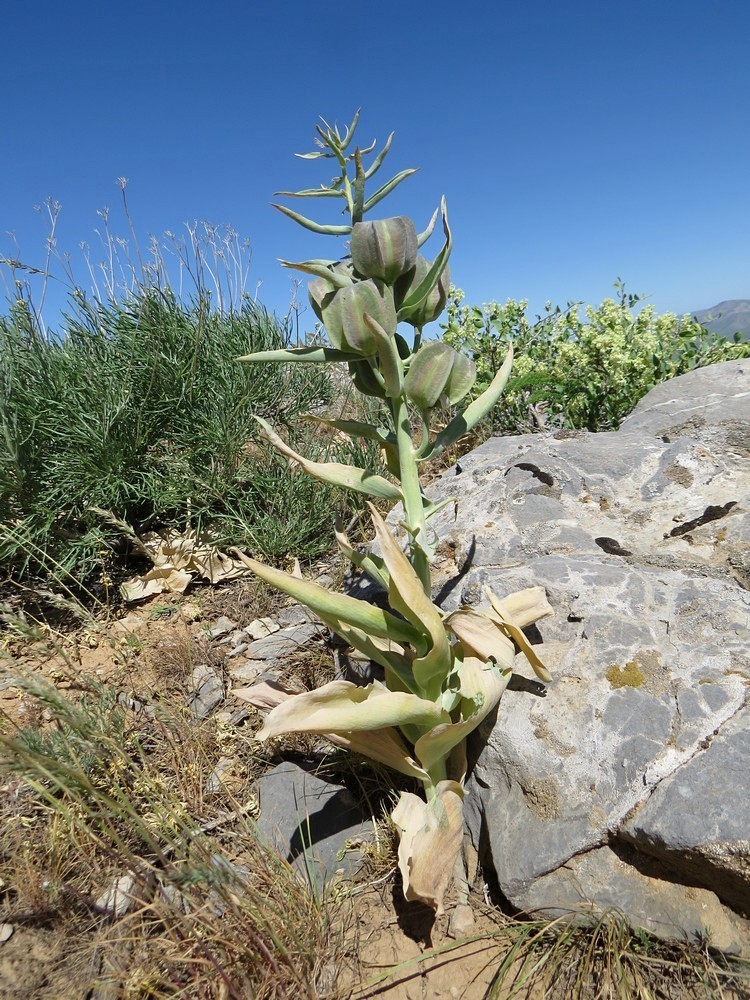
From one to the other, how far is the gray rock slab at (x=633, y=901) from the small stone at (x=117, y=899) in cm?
102

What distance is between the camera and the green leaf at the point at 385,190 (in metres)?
1.65

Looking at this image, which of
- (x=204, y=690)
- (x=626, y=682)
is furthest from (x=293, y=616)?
(x=626, y=682)

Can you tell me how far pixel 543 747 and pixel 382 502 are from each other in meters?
1.92

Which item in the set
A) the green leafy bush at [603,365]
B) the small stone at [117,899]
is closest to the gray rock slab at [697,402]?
the green leafy bush at [603,365]

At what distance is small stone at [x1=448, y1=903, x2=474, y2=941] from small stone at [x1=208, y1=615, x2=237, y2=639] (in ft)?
5.31

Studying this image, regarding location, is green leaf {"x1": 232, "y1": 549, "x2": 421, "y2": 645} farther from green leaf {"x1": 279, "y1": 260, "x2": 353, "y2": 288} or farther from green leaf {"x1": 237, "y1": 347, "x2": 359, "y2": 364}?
green leaf {"x1": 279, "y1": 260, "x2": 353, "y2": 288}

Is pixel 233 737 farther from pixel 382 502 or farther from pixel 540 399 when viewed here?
pixel 540 399

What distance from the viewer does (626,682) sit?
5.40ft

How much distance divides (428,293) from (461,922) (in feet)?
5.39

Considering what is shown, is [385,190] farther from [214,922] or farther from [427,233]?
[214,922]

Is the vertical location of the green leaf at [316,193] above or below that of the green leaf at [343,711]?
above

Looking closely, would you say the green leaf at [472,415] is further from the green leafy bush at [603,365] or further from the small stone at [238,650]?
the green leafy bush at [603,365]

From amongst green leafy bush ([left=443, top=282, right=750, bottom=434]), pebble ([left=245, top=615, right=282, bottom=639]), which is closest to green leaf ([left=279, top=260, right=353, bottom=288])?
pebble ([left=245, top=615, right=282, bottom=639])

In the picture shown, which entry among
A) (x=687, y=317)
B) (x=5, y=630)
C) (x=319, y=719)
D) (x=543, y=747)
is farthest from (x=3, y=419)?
(x=687, y=317)
